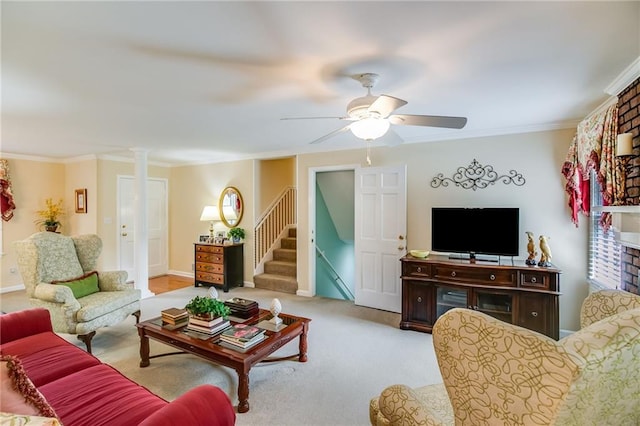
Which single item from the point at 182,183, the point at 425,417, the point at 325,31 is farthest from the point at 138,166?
the point at 425,417

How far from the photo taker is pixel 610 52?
1.78 meters

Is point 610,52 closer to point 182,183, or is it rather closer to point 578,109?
point 578,109

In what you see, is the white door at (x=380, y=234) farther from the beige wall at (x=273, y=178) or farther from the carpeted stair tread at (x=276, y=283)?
the beige wall at (x=273, y=178)

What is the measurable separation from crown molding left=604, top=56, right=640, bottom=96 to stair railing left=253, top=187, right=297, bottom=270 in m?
4.66

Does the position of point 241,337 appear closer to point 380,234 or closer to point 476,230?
point 380,234

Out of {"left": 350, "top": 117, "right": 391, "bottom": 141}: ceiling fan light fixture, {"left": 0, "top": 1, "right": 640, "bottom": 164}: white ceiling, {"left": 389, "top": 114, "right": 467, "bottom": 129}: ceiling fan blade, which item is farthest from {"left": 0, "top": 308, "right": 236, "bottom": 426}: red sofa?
{"left": 389, "top": 114, "right": 467, "bottom": 129}: ceiling fan blade

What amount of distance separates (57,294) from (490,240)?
430cm

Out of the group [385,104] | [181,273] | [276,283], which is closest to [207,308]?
[385,104]

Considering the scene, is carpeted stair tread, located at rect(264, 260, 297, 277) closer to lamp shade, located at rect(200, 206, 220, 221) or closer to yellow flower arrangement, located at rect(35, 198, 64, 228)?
lamp shade, located at rect(200, 206, 220, 221)

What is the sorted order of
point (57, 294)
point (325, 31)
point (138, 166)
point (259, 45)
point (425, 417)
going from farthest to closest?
point (138, 166) → point (57, 294) → point (259, 45) → point (325, 31) → point (425, 417)

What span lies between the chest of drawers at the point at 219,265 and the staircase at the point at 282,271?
359 mm

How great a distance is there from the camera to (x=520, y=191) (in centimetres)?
339

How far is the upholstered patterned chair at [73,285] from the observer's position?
2.71 m

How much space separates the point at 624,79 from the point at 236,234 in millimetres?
4981
